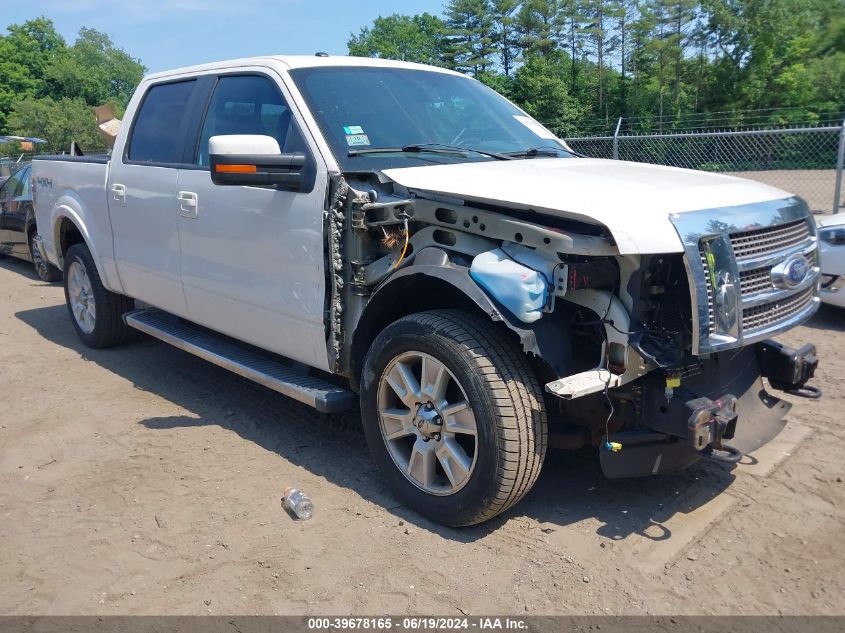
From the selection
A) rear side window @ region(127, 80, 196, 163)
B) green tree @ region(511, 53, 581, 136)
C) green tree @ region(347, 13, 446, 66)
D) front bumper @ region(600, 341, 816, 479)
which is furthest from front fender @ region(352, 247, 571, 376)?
green tree @ region(347, 13, 446, 66)

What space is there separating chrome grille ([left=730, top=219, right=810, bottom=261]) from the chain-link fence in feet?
35.0

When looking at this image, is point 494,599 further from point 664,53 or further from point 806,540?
point 664,53

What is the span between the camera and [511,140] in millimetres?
4555

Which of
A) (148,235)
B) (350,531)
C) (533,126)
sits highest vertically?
(533,126)

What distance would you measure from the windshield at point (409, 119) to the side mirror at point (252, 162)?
0.25 meters

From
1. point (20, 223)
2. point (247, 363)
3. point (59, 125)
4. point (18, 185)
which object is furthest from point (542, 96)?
point (59, 125)

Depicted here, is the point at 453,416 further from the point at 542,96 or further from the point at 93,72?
the point at 93,72

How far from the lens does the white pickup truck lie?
306cm

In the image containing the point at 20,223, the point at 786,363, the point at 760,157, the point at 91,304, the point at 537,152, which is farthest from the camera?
the point at 760,157

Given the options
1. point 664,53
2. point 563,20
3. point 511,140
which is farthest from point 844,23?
point 511,140

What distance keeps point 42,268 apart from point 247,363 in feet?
23.5

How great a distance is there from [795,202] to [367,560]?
101 inches

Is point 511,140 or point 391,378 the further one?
point 511,140

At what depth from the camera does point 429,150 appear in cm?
404
